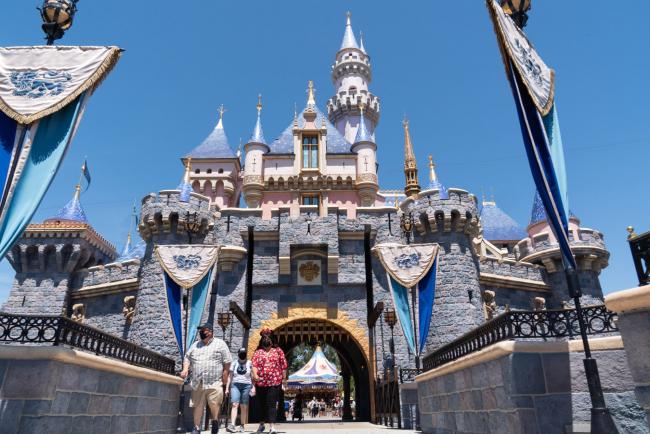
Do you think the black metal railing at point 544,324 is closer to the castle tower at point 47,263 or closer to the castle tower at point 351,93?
the castle tower at point 47,263

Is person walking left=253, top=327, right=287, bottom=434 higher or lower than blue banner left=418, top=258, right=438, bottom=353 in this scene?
lower

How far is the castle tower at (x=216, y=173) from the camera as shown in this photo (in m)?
26.9

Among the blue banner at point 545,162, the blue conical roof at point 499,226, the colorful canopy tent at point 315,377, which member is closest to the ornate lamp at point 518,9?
the blue banner at point 545,162

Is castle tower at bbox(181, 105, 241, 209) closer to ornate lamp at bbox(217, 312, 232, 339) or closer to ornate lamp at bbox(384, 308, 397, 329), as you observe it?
ornate lamp at bbox(217, 312, 232, 339)

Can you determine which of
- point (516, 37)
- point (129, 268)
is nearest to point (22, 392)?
point (516, 37)

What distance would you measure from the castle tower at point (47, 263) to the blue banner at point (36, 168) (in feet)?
49.5

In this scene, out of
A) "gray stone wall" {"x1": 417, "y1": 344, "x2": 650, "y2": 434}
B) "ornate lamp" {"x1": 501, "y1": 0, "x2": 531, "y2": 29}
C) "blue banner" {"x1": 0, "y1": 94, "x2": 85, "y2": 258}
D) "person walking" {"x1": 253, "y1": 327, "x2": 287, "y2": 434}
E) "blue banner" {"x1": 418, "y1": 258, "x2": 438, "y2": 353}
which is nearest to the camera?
→ "gray stone wall" {"x1": 417, "y1": 344, "x2": 650, "y2": 434}

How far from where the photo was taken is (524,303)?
17.7 m

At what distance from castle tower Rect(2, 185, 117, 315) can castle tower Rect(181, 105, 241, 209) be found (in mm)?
7641

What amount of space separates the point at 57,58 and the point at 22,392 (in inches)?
174

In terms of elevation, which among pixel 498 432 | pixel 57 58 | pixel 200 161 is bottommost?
pixel 498 432

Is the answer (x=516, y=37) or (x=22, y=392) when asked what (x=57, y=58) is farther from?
(x=516, y=37)

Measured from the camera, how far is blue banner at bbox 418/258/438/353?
12.0 meters

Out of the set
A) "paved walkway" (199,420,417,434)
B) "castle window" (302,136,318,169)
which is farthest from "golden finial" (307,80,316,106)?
"paved walkway" (199,420,417,434)
